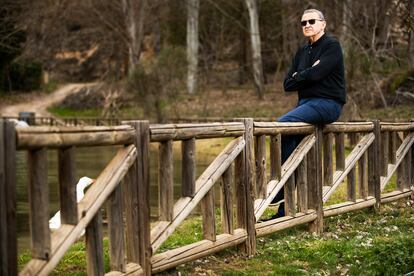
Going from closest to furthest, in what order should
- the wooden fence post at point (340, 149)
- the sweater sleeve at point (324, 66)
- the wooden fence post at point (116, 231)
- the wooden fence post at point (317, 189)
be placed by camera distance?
the wooden fence post at point (116, 231) → the sweater sleeve at point (324, 66) → the wooden fence post at point (317, 189) → the wooden fence post at point (340, 149)

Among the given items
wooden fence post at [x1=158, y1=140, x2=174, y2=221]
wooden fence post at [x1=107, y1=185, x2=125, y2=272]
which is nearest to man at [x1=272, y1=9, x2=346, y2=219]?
wooden fence post at [x1=158, y1=140, x2=174, y2=221]

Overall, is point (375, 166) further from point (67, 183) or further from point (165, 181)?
point (67, 183)

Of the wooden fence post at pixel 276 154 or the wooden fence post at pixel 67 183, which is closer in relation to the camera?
the wooden fence post at pixel 67 183

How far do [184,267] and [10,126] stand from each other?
2931 millimetres

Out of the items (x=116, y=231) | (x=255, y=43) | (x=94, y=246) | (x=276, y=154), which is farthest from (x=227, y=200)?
(x=255, y=43)

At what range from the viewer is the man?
9.04m

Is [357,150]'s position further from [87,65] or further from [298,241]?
[87,65]

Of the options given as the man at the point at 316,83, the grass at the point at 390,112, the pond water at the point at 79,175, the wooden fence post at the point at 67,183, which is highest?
the man at the point at 316,83

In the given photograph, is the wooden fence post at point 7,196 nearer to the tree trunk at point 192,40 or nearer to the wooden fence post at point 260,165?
the wooden fence post at point 260,165

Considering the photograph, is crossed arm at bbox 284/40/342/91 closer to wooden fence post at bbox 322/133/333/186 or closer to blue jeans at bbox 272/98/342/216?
blue jeans at bbox 272/98/342/216

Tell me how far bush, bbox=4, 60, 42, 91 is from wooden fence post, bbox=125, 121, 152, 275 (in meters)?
43.4

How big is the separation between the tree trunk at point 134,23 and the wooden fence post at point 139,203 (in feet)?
128

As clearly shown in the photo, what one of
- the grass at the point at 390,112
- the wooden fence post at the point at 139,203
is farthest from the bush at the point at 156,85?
the wooden fence post at the point at 139,203

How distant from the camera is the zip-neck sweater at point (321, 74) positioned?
9016 millimetres
